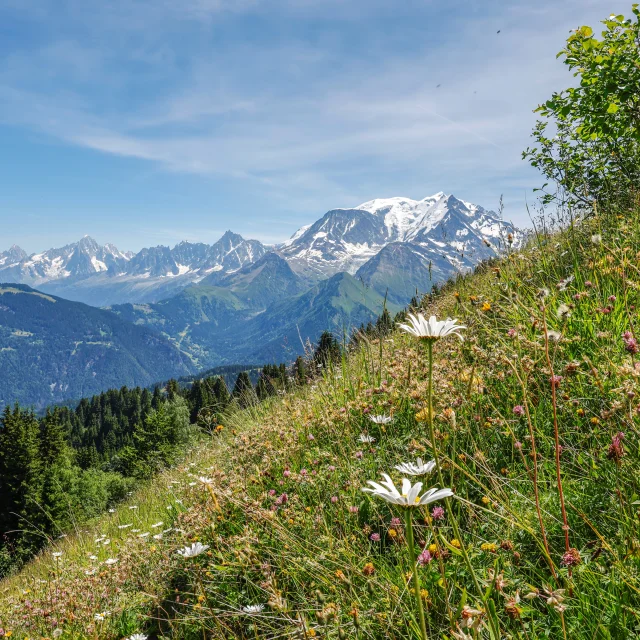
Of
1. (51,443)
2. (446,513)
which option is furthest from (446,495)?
(51,443)

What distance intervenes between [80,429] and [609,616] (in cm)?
12876

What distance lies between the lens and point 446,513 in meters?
2.77

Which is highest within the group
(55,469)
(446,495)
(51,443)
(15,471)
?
(446,495)

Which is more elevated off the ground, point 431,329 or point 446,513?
point 431,329

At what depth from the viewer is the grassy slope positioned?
1.90 m

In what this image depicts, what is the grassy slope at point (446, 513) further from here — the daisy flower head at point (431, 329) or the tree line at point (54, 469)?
the tree line at point (54, 469)

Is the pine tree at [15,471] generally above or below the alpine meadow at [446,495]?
below

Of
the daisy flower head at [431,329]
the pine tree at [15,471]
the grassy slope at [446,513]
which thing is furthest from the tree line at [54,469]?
the daisy flower head at [431,329]

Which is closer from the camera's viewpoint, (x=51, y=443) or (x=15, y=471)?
(x=15, y=471)

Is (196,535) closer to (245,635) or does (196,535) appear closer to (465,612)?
(245,635)

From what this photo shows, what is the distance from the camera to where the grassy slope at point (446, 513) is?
190 cm

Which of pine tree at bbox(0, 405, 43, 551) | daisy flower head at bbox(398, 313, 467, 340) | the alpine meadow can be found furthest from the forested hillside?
daisy flower head at bbox(398, 313, 467, 340)

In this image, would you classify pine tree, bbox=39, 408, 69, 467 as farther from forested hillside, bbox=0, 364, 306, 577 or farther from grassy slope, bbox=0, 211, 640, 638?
grassy slope, bbox=0, 211, 640, 638

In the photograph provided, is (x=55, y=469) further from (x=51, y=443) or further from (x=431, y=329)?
(x=431, y=329)
